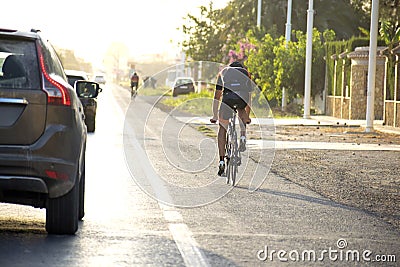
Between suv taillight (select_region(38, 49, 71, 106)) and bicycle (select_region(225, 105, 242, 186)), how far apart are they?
18.3 feet

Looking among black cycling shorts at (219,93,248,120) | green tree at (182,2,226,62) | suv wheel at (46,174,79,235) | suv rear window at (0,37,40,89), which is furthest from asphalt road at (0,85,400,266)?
green tree at (182,2,226,62)

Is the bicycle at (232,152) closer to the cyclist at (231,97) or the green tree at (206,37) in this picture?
the cyclist at (231,97)

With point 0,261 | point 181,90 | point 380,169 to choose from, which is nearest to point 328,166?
point 380,169

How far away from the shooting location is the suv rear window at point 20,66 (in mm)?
8758

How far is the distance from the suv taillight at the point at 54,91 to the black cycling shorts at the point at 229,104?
217 inches

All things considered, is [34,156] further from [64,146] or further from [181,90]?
[181,90]

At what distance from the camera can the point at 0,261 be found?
25.8 ft

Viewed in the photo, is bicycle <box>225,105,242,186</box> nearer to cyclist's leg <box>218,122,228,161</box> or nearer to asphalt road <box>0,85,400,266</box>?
cyclist's leg <box>218,122,228,161</box>

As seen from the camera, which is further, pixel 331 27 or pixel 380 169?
pixel 331 27

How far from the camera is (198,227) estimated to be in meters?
10.1

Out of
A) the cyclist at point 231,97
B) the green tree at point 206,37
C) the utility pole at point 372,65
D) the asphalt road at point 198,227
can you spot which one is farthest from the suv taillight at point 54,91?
the green tree at point 206,37

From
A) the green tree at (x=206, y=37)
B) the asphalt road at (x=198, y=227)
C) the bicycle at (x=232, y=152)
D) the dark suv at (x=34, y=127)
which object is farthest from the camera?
the green tree at (x=206, y=37)

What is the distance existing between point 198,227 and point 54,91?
213cm

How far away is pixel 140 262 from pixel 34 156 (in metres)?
1.30
